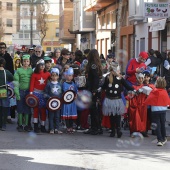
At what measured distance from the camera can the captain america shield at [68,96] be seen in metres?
13.3

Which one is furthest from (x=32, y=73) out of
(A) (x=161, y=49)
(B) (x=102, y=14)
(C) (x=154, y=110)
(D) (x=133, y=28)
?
(B) (x=102, y=14)

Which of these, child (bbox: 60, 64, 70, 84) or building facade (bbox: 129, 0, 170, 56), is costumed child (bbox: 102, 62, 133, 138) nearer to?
child (bbox: 60, 64, 70, 84)

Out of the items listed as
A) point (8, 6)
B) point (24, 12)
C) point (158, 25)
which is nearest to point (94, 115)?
point (158, 25)

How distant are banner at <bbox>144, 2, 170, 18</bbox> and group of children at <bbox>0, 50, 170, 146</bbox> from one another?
38.3 ft

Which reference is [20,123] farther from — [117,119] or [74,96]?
[117,119]

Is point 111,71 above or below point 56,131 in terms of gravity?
above

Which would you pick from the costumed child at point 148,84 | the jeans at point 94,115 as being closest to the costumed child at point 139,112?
the costumed child at point 148,84

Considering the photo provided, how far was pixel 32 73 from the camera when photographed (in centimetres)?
1348

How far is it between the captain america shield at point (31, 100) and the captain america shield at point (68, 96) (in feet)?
2.04

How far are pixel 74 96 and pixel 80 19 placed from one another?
3925 centimetres

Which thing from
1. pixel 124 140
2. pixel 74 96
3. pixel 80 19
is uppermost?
pixel 80 19

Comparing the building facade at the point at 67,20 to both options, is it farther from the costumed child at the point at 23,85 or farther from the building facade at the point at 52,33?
the costumed child at the point at 23,85

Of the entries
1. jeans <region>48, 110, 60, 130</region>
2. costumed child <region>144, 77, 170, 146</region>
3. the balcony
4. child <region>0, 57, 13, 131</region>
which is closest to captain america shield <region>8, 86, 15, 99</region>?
child <region>0, 57, 13, 131</region>

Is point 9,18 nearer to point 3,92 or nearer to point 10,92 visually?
point 10,92
